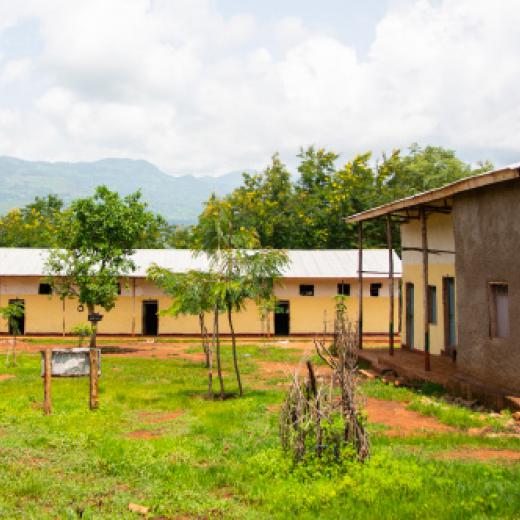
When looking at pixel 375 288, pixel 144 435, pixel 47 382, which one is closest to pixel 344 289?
pixel 375 288

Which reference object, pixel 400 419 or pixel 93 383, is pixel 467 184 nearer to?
pixel 400 419

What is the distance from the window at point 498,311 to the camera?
13258 mm

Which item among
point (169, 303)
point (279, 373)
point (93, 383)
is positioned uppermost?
point (169, 303)

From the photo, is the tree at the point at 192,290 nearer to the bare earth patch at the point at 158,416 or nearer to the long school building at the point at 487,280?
the bare earth patch at the point at 158,416

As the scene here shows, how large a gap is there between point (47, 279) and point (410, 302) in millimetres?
14363

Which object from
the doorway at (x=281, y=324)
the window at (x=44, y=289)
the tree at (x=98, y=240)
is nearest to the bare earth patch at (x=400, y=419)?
the tree at (x=98, y=240)

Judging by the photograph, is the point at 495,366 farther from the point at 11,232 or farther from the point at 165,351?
the point at 11,232

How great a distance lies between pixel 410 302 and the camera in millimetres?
22797

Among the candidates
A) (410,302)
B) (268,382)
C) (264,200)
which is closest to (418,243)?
(410,302)

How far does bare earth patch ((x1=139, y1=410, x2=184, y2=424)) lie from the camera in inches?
488

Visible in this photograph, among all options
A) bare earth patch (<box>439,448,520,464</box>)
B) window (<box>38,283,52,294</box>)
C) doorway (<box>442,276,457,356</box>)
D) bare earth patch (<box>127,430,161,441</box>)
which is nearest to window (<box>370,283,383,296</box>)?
doorway (<box>442,276,457,356</box>)

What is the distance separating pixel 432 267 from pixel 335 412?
41.9 ft

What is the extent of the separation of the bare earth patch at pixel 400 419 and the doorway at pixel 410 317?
8.12 meters

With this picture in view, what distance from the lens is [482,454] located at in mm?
9461
